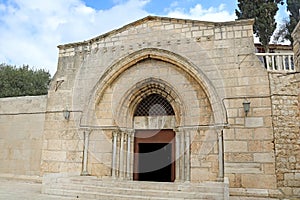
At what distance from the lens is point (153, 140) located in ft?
23.8

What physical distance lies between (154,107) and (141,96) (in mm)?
496

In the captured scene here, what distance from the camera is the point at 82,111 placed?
24.4 ft

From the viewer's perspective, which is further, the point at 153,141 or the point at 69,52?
the point at 69,52

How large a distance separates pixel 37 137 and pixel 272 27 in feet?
39.7

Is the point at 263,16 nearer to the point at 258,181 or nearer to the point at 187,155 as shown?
the point at 187,155

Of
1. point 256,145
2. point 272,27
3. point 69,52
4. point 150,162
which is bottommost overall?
point 150,162

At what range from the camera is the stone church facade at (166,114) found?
577 cm

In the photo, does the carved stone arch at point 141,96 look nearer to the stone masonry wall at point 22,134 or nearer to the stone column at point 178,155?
the stone column at point 178,155

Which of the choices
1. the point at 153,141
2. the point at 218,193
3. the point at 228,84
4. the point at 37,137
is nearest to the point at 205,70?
the point at 228,84

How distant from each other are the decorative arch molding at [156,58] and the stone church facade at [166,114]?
1.0 inches

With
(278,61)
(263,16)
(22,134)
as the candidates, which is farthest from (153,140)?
(263,16)

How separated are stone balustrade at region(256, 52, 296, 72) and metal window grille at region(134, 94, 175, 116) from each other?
268 centimetres

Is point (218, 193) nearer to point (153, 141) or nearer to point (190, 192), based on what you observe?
point (190, 192)

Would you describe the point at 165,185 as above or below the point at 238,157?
below
